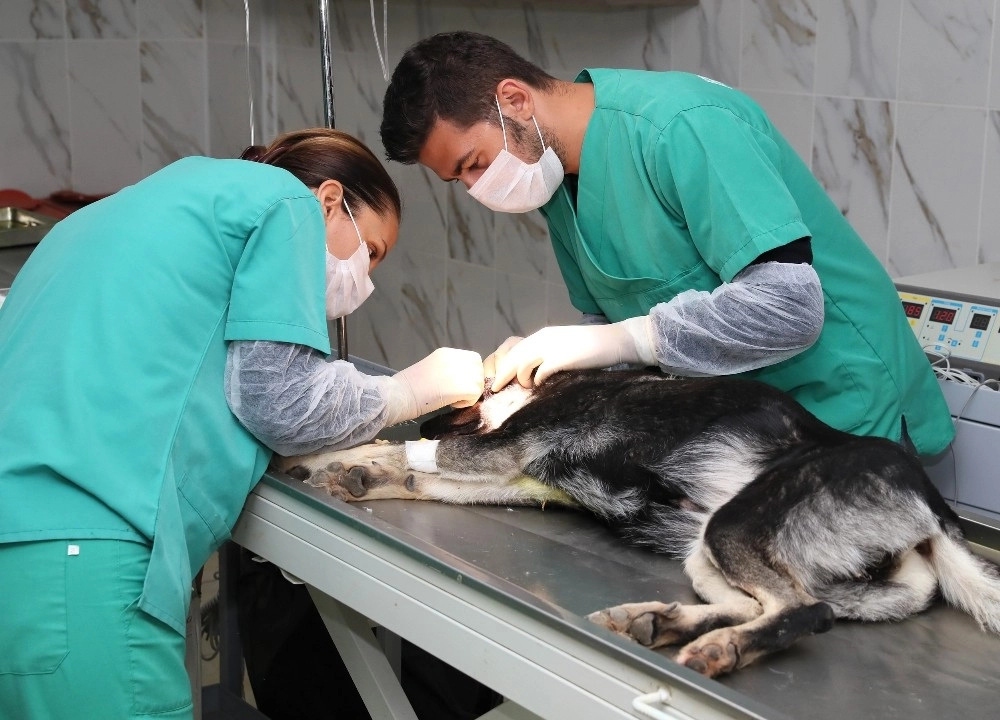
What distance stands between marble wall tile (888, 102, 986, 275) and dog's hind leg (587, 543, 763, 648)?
1548mm

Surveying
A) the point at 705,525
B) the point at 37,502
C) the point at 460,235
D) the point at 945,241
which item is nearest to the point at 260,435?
the point at 37,502

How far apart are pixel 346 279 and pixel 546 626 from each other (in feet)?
2.33

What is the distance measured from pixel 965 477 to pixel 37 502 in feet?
5.12

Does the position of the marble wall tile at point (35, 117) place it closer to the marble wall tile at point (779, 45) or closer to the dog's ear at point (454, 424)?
the marble wall tile at point (779, 45)

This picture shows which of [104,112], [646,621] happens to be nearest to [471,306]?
[104,112]

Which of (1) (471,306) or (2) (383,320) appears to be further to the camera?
(2) (383,320)

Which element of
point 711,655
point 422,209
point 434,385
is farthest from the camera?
point 422,209

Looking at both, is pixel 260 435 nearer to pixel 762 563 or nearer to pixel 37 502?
pixel 37 502

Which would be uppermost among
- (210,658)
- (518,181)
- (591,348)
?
(518,181)

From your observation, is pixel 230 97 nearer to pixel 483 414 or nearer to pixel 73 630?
pixel 483 414

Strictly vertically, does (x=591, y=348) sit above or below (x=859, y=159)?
below

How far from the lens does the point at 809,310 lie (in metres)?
1.66

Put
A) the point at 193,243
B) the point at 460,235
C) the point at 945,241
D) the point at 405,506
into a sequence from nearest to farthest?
the point at 193,243 < the point at 405,506 < the point at 945,241 < the point at 460,235

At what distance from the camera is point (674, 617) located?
1.30 meters
